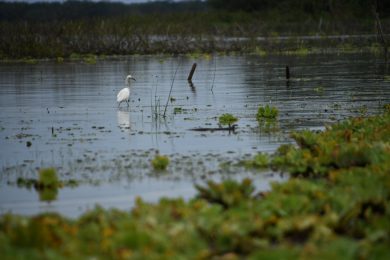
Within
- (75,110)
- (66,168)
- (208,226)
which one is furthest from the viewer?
(75,110)

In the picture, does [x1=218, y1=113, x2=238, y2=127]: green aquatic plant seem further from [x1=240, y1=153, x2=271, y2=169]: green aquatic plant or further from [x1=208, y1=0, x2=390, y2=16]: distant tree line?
[x1=208, y1=0, x2=390, y2=16]: distant tree line

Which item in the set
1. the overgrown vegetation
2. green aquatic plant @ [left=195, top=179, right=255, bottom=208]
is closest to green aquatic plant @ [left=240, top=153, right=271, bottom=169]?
the overgrown vegetation

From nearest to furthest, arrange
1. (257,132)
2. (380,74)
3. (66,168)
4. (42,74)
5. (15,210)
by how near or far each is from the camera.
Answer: (15,210)
(66,168)
(257,132)
(380,74)
(42,74)

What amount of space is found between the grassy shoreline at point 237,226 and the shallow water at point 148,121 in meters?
1.80

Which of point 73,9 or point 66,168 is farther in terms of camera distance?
point 73,9

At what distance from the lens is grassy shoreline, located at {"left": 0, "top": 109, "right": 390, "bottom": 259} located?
25.4 feet

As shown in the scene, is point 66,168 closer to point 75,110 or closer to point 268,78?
point 75,110

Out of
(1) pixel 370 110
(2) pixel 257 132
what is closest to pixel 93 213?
(2) pixel 257 132

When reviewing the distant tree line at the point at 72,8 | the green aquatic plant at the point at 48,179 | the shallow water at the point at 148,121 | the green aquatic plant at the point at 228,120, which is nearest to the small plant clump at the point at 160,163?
the shallow water at the point at 148,121

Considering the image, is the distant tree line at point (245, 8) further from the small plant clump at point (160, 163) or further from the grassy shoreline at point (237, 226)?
the grassy shoreline at point (237, 226)

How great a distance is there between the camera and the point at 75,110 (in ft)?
75.9

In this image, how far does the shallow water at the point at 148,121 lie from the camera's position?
12719 millimetres

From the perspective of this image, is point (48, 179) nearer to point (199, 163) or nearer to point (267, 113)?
point (199, 163)

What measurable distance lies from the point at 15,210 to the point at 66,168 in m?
2.86
